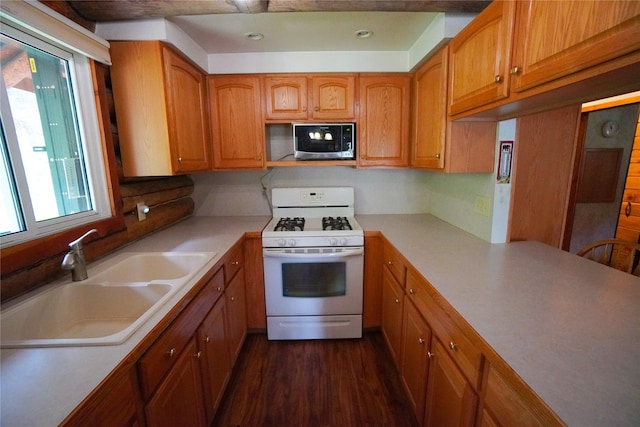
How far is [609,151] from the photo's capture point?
8.65 feet

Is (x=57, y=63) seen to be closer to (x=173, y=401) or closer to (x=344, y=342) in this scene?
(x=173, y=401)

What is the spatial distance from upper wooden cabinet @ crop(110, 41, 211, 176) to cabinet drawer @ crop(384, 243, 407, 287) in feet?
4.97

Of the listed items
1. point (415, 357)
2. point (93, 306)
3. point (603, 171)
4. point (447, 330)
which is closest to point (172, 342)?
point (93, 306)

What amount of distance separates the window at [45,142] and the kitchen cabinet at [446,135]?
2.03 m

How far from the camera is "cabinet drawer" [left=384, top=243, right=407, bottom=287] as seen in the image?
5.18ft

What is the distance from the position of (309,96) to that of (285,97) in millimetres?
198

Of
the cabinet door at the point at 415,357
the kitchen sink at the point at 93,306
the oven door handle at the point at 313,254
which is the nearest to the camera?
the kitchen sink at the point at 93,306

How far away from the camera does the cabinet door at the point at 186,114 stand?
1.69m

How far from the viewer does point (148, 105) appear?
163cm

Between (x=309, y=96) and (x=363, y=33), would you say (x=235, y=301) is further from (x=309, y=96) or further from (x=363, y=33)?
(x=363, y=33)

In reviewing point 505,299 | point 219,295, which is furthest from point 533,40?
point 219,295

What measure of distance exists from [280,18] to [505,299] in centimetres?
188

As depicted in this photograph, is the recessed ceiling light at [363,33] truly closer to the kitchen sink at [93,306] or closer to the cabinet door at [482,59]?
the cabinet door at [482,59]

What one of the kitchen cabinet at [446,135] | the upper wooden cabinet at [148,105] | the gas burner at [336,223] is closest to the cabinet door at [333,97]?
the kitchen cabinet at [446,135]
